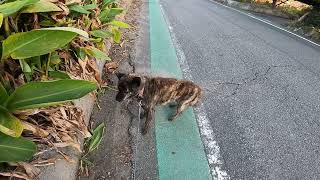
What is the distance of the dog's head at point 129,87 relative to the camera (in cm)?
443

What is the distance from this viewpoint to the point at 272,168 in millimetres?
3867

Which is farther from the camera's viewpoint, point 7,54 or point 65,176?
point 65,176

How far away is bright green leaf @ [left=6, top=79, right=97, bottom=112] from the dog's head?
191 cm

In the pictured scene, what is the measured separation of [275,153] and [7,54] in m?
2.94

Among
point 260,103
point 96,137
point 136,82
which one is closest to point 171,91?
point 136,82

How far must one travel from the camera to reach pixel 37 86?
8.10 feet

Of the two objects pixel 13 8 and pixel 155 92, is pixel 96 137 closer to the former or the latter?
pixel 155 92

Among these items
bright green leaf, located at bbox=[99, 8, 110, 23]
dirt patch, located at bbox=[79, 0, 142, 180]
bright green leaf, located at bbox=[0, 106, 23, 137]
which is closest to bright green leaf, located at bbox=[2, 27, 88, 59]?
bright green leaf, located at bbox=[0, 106, 23, 137]

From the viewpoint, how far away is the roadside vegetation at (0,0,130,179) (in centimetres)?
246

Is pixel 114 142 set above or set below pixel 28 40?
below

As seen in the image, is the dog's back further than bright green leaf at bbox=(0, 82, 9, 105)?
Yes

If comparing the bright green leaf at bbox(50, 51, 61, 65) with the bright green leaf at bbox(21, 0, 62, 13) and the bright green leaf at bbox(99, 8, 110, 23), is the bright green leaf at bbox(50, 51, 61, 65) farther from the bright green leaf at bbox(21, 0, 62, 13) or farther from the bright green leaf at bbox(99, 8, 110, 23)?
the bright green leaf at bbox(99, 8, 110, 23)

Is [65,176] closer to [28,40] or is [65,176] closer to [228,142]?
[28,40]

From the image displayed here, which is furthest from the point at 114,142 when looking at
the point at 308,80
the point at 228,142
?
the point at 308,80
